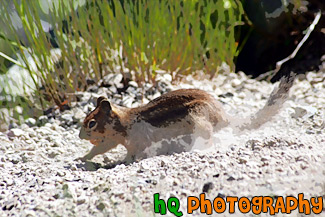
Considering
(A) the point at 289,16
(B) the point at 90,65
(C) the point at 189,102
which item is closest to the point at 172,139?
(C) the point at 189,102

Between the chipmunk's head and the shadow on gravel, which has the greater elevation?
the chipmunk's head

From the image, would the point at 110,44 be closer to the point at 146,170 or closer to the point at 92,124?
the point at 92,124

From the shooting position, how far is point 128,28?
3.72 meters

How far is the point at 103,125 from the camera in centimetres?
274

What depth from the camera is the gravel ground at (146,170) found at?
203 centimetres

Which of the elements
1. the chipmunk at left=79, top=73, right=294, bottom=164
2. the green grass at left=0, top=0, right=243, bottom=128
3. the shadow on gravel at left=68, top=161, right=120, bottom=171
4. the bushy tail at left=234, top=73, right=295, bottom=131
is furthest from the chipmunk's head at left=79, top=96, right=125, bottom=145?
the green grass at left=0, top=0, right=243, bottom=128

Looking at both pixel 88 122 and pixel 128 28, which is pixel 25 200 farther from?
pixel 128 28

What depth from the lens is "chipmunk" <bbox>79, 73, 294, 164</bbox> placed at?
274 cm

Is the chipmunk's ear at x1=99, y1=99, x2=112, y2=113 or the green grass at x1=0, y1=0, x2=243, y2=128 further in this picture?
the green grass at x1=0, y1=0, x2=243, y2=128

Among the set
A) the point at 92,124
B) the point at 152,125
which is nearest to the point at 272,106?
the point at 152,125

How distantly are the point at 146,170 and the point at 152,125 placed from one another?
43cm

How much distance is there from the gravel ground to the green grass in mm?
376

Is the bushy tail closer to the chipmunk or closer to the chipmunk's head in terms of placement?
the chipmunk

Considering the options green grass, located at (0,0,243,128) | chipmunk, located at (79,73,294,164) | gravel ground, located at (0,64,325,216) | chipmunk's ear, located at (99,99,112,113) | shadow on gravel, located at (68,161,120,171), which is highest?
green grass, located at (0,0,243,128)
